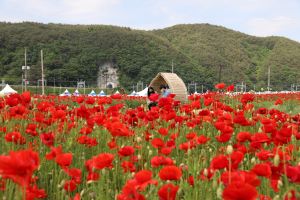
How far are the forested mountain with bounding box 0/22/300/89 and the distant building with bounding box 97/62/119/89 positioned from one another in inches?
36.1

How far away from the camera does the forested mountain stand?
79688mm

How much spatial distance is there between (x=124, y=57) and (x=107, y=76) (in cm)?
529

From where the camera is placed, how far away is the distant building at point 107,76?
80.9 metres

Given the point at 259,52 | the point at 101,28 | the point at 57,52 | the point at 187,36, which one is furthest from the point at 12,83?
the point at 259,52

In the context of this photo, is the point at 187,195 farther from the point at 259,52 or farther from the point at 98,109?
the point at 259,52

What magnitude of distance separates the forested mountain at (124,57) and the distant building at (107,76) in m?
0.92

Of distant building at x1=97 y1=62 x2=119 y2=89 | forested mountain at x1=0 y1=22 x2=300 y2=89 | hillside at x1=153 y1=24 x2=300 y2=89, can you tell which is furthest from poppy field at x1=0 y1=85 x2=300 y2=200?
hillside at x1=153 y1=24 x2=300 y2=89

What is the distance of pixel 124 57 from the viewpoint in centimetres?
8319

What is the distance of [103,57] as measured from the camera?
275 feet

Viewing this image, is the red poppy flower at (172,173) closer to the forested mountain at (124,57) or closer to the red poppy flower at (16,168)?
the red poppy flower at (16,168)

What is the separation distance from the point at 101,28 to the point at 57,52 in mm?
19908

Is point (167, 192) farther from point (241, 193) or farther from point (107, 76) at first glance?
point (107, 76)

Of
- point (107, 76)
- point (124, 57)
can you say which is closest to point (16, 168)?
point (107, 76)

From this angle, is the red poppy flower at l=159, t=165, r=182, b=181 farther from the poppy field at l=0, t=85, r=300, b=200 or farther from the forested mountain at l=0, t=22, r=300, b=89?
the forested mountain at l=0, t=22, r=300, b=89
